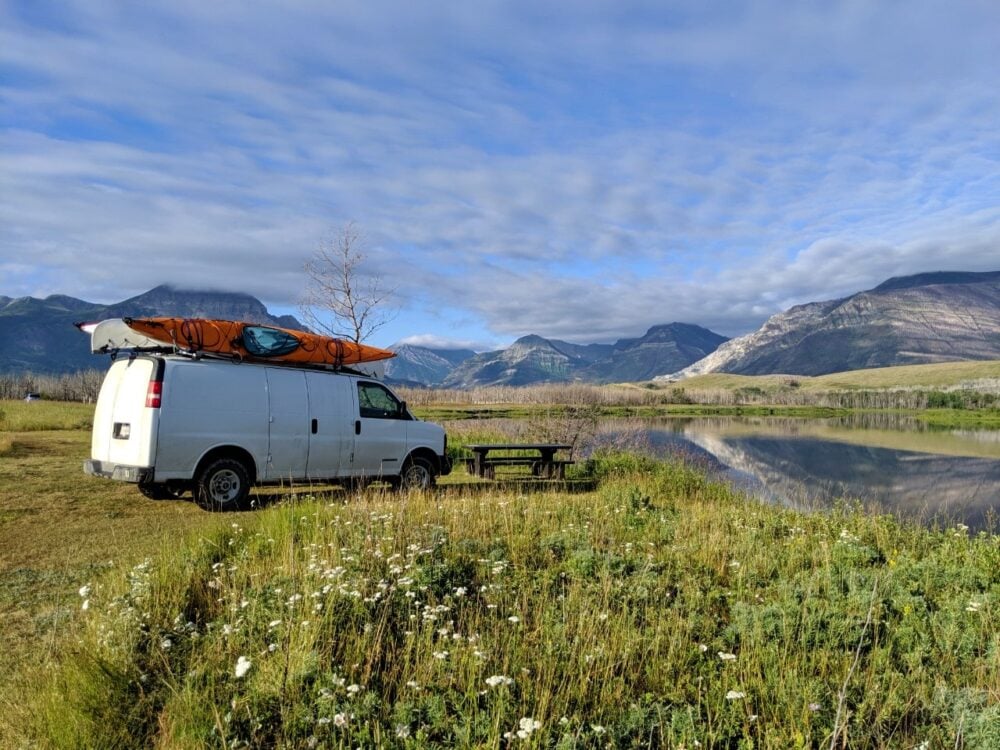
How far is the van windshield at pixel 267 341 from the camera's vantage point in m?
10.8

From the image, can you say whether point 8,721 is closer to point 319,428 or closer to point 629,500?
point 319,428

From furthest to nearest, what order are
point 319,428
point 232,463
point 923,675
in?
point 319,428 < point 232,463 < point 923,675

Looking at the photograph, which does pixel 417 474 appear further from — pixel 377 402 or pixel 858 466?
pixel 858 466

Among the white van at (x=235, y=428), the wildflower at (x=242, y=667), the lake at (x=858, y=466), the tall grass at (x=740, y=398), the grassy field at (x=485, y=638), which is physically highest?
the tall grass at (x=740, y=398)

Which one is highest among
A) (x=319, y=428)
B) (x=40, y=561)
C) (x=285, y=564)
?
(x=319, y=428)

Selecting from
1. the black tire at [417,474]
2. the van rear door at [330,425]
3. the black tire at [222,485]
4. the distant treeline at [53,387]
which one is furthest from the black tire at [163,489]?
the distant treeline at [53,387]

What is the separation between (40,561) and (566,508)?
7.10 m

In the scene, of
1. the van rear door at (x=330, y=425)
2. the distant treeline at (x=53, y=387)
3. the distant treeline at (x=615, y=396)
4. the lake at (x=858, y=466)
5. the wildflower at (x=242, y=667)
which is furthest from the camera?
the distant treeline at (x=615, y=396)

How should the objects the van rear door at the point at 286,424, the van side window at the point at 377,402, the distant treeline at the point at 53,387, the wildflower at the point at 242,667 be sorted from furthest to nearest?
the distant treeline at the point at 53,387, the van side window at the point at 377,402, the van rear door at the point at 286,424, the wildflower at the point at 242,667

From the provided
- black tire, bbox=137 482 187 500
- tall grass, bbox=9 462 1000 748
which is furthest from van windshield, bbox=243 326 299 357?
tall grass, bbox=9 462 1000 748

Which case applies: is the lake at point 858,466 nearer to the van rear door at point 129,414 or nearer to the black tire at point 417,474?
the black tire at point 417,474

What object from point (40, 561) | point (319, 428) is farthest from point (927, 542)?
point (40, 561)

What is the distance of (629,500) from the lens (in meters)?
10.8

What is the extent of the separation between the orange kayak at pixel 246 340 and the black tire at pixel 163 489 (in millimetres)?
2254
